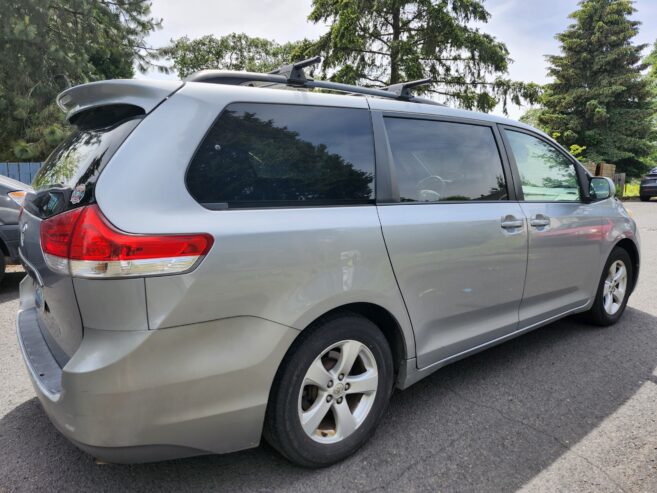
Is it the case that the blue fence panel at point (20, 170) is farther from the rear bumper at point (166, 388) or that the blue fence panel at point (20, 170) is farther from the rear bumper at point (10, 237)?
the rear bumper at point (166, 388)

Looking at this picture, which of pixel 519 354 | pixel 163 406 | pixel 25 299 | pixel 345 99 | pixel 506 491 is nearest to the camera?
pixel 163 406

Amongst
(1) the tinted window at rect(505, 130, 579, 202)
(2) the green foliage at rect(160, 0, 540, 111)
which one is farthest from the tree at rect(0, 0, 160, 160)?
(1) the tinted window at rect(505, 130, 579, 202)

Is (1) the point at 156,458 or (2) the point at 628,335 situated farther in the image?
(2) the point at 628,335

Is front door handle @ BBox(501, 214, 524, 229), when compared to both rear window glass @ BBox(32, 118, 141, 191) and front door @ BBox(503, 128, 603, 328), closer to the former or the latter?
front door @ BBox(503, 128, 603, 328)

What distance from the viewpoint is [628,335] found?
13.4 feet

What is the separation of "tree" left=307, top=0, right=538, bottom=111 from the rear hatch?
16.7 m

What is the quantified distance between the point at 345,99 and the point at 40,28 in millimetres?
12808

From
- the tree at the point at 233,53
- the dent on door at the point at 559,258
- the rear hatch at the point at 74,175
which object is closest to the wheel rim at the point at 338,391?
the rear hatch at the point at 74,175

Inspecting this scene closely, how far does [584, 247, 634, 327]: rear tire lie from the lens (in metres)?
4.10

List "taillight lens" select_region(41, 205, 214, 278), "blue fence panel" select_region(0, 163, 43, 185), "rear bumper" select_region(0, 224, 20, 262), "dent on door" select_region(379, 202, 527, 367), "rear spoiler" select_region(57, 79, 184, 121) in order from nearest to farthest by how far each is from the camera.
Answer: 1. "taillight lens" select_region(41, 205, 214, 278)
2. "rear spoiler" select_region(57, 79, 184, 121)
3. "dent on door" select_region(379, 202, 527, 367)
4. "rear bumper" select_region(0, 224, 20, 262)
5. "blue fence panel" select_region(0, 163, 43, 185)

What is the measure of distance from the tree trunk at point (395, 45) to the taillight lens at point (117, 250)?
57.8 feet

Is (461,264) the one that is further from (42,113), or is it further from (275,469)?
(42,113)

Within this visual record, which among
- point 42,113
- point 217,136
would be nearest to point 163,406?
point 217,136

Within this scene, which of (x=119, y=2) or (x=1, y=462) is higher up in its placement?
(x=119, y=2)
